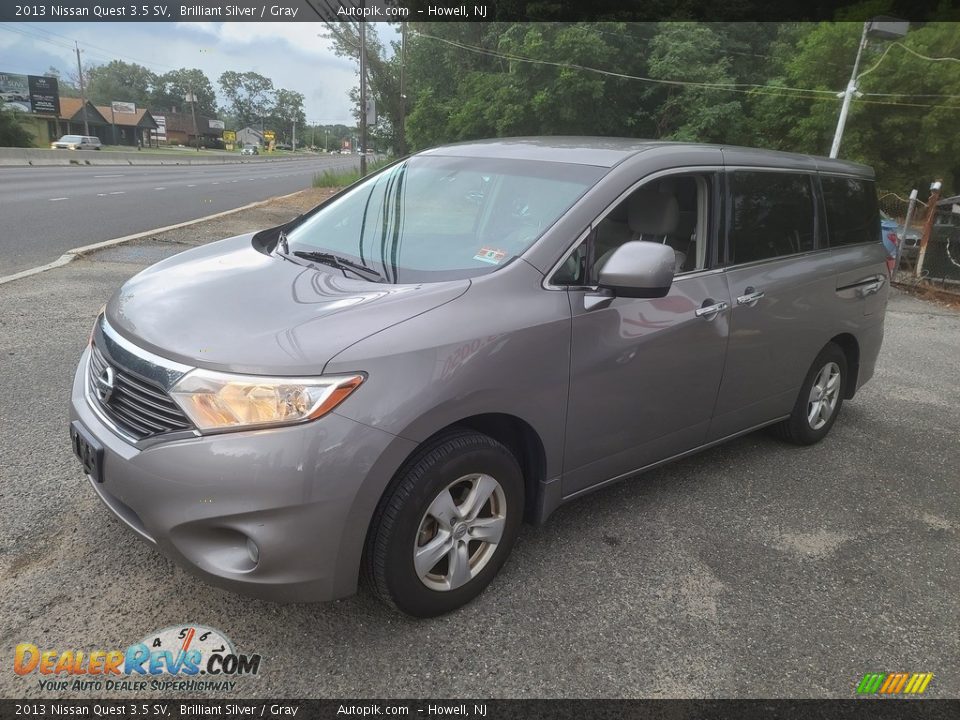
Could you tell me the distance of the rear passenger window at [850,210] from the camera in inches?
161

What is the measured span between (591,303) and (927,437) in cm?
346

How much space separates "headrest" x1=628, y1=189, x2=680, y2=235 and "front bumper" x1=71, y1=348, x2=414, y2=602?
1605 millimetres

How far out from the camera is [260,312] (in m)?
2.39

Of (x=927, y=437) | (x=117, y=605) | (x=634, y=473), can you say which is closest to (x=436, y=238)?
(x=634, y=473)

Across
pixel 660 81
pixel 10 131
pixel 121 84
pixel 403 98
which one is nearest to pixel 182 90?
pixel 121 84

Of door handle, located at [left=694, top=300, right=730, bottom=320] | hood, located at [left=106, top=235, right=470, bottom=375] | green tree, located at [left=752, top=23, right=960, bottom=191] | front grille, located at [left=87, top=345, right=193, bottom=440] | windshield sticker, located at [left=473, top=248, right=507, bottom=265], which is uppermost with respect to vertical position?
green tree, located at [left=752, top=23, right=960, bottom=191]

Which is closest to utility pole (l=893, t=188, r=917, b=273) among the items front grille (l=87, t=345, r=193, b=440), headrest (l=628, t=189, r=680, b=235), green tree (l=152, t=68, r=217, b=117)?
headrest (l=628, t=189, r=680, b=235)

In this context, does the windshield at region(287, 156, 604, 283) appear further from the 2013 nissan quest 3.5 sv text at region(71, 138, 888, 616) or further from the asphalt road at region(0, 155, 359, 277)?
the asphalt road at region(0, 155, 359, 277)

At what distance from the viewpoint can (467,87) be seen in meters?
30.3

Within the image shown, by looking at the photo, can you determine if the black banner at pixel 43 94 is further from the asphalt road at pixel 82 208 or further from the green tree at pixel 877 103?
the green tree at pixel 877 103

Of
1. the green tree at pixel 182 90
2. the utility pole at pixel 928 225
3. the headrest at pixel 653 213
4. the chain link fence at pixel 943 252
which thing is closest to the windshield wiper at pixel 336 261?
the headrest at pixel 653 213

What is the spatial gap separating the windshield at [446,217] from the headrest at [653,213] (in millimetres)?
268

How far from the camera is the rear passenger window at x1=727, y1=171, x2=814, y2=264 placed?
3.46 m

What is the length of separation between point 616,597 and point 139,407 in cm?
194
